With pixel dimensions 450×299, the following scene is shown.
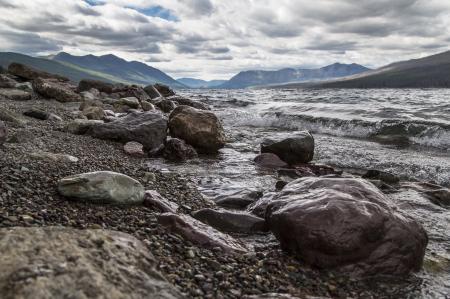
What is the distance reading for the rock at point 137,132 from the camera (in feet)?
41.9

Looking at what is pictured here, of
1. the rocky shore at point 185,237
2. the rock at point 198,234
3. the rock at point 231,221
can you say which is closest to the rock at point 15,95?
the rocky shore at point 185,237

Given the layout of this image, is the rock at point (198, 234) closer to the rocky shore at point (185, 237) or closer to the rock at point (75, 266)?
the rocky shore at point (185, 237)

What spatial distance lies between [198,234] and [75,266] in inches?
92.6

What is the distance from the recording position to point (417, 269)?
18.2 feet

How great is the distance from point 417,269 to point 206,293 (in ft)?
10.4

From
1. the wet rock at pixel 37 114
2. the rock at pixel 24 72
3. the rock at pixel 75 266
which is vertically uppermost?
the rock at pixel 24 72

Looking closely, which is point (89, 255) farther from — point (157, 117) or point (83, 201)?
point (157, 117)

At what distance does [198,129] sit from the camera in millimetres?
13602

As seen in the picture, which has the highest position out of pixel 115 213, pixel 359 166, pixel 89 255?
pixel 89 255

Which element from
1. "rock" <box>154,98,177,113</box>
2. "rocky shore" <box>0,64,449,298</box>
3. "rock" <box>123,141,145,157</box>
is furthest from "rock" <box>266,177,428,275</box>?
"rock" <box>154,98,177,113</box>

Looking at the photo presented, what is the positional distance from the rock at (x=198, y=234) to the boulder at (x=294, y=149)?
7009 millimetres

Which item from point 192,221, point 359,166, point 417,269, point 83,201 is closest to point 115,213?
point 83,201

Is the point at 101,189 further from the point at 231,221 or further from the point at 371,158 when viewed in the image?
the point at 371,158

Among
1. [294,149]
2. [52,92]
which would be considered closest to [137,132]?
[294,149]
